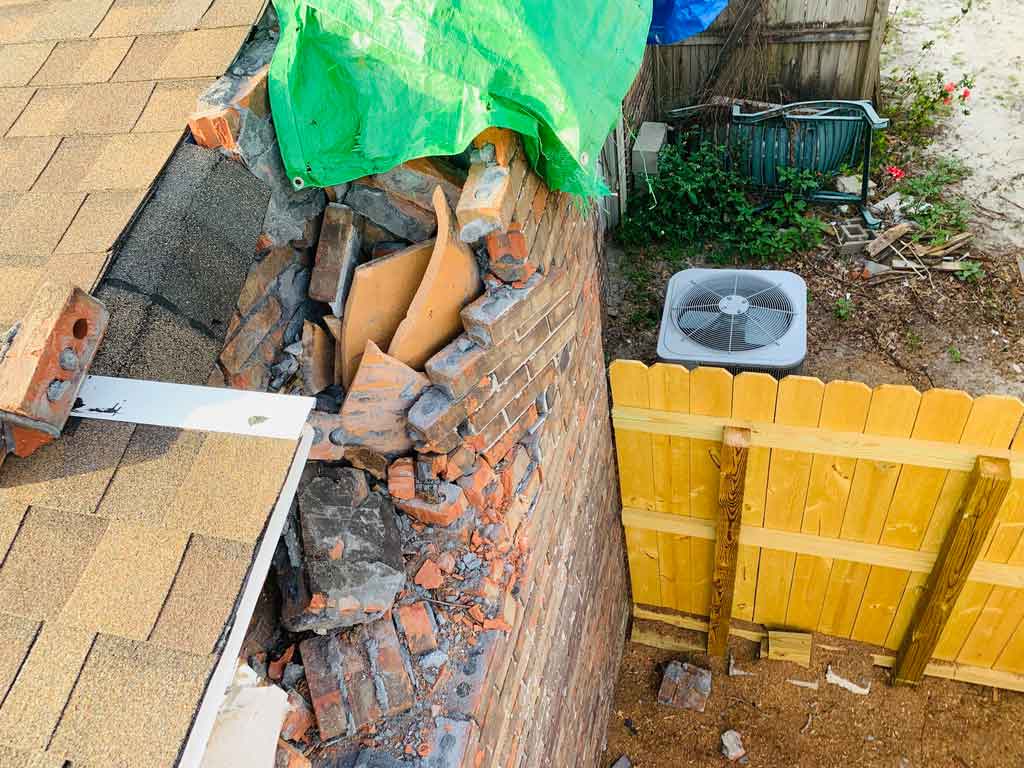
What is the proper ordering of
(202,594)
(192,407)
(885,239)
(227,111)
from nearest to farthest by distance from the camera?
1. (202,594)
2. (192,407)
3. (227,111)
4. (885,239)

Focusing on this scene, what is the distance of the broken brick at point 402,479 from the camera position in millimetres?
2365

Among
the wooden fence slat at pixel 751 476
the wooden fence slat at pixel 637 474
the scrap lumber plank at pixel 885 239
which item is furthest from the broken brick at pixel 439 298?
the scrap lumber plank at pixel 885 239

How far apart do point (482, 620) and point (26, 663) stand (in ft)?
4.50

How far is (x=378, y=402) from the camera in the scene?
227 centimetres

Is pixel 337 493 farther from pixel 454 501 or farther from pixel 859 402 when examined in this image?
pixel 859 402

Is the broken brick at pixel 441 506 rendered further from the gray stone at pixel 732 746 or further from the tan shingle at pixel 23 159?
the gray stone at pixel 732 746

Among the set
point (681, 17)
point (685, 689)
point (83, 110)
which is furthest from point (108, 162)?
point (681, 17)

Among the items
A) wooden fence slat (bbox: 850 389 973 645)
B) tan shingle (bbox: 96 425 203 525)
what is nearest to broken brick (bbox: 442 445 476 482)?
tan shingle (bbox: 96 425 203 525)

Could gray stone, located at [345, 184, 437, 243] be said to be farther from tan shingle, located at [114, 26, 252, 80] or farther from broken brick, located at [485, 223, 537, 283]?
tan shingle, located at [114, 26, 252, 80]

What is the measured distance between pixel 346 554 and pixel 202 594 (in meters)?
0.86

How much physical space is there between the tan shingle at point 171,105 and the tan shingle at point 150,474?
3.27ft

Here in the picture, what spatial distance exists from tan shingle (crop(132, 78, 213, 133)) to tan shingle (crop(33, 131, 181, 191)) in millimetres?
37

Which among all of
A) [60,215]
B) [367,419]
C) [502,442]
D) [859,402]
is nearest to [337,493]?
[367,419]

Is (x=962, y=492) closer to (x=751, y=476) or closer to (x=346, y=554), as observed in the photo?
(x=751, y=476)
